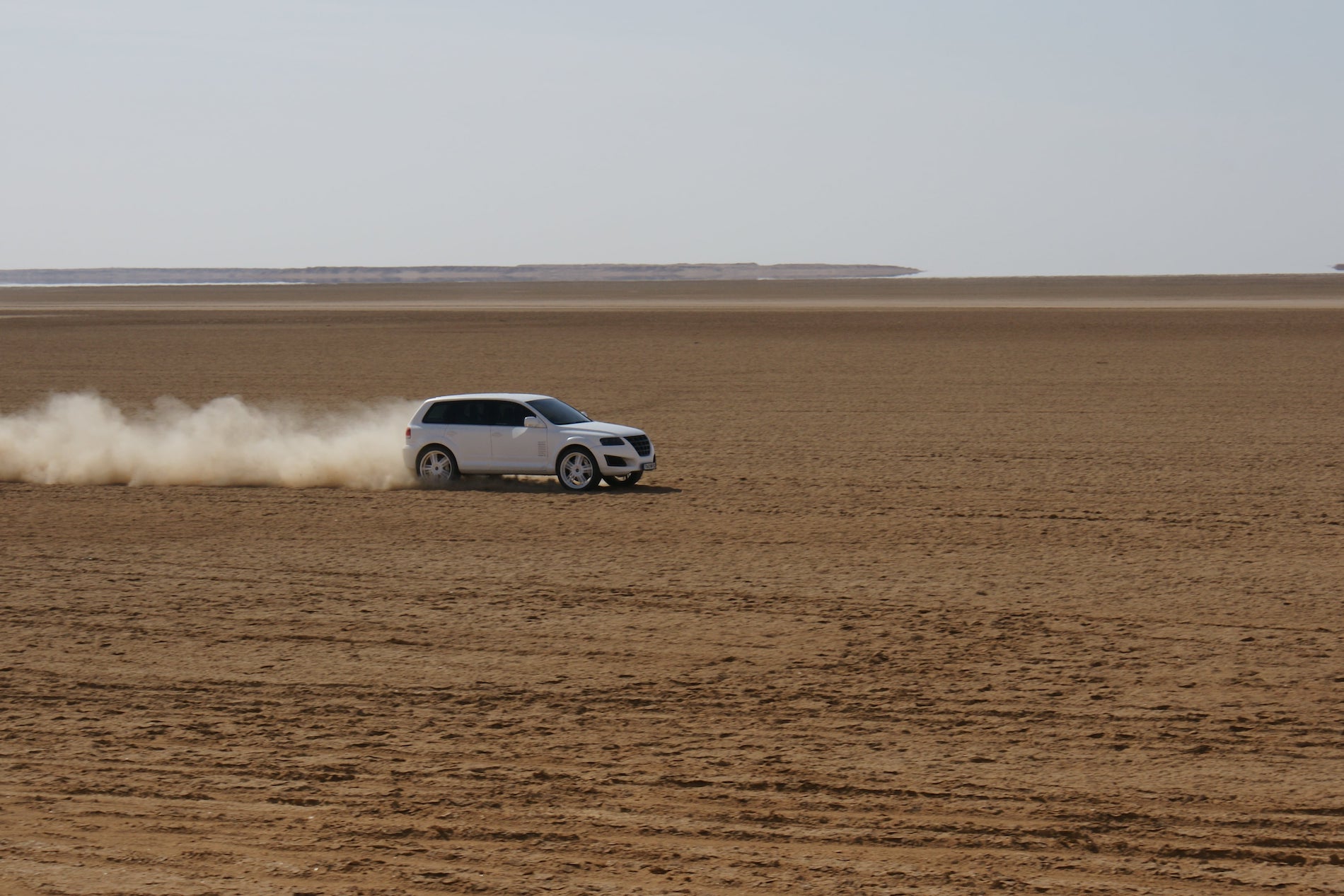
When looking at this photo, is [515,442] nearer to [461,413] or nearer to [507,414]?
[507,414]

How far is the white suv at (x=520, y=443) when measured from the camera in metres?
19.5

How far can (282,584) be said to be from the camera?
43.9 feet

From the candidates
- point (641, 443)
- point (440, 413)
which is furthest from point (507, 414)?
point (641, 443)

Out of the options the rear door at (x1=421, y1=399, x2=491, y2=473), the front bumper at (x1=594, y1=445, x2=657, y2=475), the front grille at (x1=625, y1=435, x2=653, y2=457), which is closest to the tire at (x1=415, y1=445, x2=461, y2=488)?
the rear door at (x1=421, y1=399, x2=491, y2=473)

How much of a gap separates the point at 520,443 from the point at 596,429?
114 cm

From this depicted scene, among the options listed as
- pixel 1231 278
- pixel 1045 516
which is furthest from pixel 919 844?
pixel 1231 278

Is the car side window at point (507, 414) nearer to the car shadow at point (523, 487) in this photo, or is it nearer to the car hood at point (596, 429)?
the car hood at point (596, 429)

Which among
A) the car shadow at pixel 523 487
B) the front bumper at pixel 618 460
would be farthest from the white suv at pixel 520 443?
the car shadow at pixel 523 487

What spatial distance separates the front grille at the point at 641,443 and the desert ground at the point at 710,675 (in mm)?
622

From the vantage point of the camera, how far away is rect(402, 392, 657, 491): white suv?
19.5 meters

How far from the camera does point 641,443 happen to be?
19.7m

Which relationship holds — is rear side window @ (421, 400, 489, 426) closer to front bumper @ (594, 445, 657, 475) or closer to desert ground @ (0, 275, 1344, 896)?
desert ground @ (0, 275, 1344, 896)

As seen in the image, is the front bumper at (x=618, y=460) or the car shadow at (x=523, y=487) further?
the car shadow at (x=523, y=487)

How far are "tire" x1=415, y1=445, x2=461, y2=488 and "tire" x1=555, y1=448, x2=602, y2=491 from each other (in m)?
1.72
